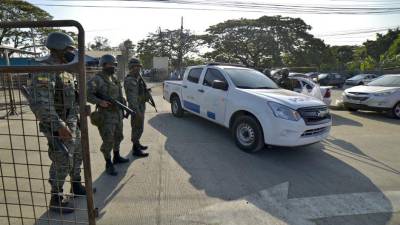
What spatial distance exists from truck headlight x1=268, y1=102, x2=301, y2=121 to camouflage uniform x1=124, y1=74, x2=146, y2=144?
233 centimetres

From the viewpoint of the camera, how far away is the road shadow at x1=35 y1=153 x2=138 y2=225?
2907 millimetres

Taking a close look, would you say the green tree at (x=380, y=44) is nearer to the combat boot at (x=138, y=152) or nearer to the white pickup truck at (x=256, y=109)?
the white pickup truck at (x=256, y=109)

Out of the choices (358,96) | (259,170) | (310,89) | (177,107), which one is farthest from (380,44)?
(259,170)

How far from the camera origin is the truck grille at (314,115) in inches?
189

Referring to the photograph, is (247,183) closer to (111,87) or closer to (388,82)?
(111,87)

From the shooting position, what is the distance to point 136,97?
482 centimetres

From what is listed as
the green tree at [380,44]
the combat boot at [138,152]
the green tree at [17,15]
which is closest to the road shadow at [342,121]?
the combat boot at [138,152]

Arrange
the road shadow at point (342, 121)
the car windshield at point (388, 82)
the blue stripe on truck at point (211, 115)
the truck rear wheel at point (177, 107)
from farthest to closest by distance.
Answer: the car windshield at point (388, 82) < the truck rear wheel at point (177, 107) < the road shadow at point (342, 121) < the blue stripe on truck at point (211, 115)

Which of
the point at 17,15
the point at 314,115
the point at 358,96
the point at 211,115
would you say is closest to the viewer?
the point at 314,115

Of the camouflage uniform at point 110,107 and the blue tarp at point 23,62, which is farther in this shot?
the camouflage uniform at point 110,107

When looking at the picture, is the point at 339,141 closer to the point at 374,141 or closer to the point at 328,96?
the point at 374,141

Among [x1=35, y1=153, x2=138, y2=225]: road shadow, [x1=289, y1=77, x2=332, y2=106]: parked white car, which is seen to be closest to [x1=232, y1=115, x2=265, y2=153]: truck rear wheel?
[x1=35, y1=153, x2=138, y2=225]: road shadow

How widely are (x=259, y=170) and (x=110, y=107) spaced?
2499 millimetres

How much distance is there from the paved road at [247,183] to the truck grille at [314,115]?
0.70 m
